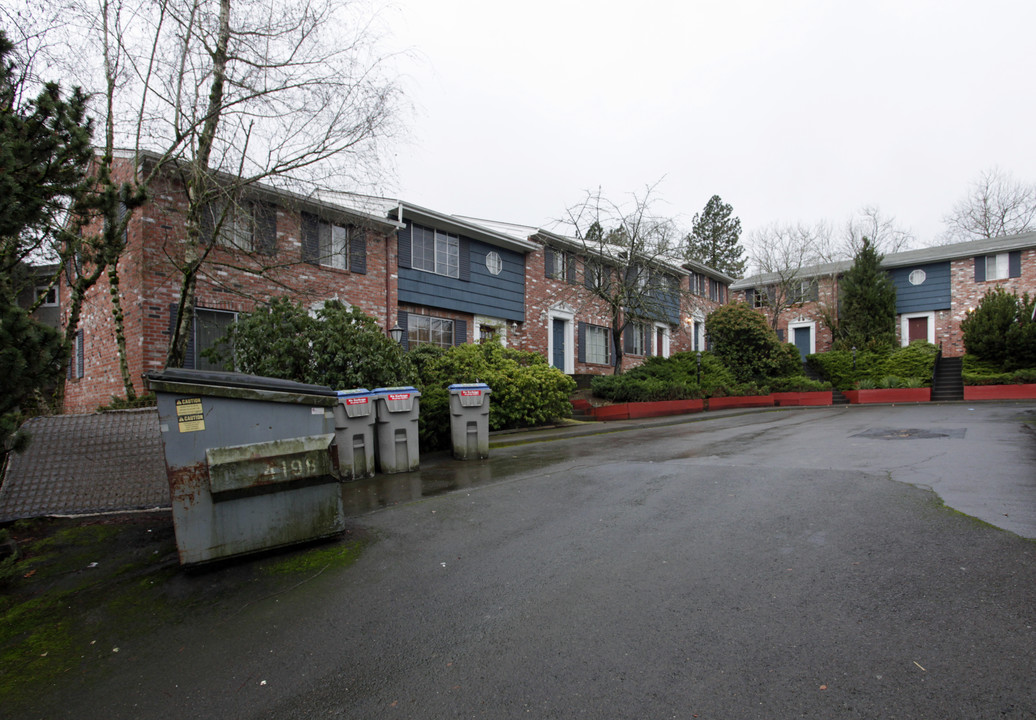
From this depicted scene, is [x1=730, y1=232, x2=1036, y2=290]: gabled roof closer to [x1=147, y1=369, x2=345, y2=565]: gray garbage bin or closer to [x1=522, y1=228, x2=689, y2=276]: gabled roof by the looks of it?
[x1=522, y1=228, x2=689, y2=276]: gabled roof

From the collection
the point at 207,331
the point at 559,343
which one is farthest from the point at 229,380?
the point at 559,343

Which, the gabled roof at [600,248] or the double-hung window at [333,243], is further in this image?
the gabled roof at [600,248]

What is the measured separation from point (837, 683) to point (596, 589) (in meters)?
1.44

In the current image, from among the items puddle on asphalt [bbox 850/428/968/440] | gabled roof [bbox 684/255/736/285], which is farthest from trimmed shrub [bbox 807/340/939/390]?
puddle on asphalt [bbox 850/428/968/440]

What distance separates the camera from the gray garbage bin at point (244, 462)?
409 centimetres

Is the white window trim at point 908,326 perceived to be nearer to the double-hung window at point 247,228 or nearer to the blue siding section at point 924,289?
the blue siding section at point 924,289

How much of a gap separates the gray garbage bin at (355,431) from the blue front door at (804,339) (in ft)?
98.6

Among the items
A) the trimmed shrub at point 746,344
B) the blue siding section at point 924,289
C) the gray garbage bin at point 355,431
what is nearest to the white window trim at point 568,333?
the trimmed shrub at point 746,344

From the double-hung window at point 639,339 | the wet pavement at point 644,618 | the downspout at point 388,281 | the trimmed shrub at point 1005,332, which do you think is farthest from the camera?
the double-hung window at point 639,339

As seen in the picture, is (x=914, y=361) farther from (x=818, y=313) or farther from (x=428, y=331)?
(x=428, y=331)

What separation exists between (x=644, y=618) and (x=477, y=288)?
15082mm

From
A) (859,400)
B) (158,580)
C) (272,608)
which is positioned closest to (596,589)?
(272,608)

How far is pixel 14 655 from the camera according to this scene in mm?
3148

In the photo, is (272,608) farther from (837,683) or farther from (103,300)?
(103,300)
